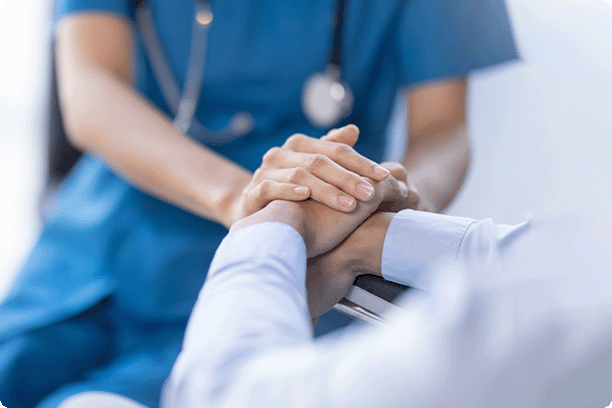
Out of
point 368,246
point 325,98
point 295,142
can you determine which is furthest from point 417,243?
point 325,98

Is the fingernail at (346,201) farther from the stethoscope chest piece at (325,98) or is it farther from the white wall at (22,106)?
the white wall at (22,106)

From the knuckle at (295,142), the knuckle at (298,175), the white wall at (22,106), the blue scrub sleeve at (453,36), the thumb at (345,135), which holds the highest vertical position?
the blue scrub sleeve at (453,36)

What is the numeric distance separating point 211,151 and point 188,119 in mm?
71

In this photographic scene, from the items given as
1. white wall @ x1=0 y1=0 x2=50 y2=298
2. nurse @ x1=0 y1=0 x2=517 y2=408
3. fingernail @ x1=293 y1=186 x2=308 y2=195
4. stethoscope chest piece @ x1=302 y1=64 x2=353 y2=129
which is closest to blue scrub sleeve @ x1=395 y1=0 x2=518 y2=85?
nurse @ x1=0 y1=0 x2=517 y2=408

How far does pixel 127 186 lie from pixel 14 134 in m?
0.45

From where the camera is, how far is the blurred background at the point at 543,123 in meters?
0.49

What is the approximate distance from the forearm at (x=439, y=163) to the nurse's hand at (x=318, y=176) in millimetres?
103

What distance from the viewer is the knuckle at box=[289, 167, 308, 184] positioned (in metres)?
0.45

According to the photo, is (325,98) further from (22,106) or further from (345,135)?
(22,106)

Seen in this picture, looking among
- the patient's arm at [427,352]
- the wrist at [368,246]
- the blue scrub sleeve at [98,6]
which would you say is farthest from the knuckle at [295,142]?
the blue scrub sleeve at [98,6]

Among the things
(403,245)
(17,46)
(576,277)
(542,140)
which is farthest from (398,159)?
(17,46)

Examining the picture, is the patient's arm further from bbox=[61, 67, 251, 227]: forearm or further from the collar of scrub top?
the collar of scrub top

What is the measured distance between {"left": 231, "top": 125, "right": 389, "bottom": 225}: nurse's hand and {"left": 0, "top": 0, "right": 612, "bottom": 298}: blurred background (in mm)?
113

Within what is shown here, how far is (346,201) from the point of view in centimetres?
43
